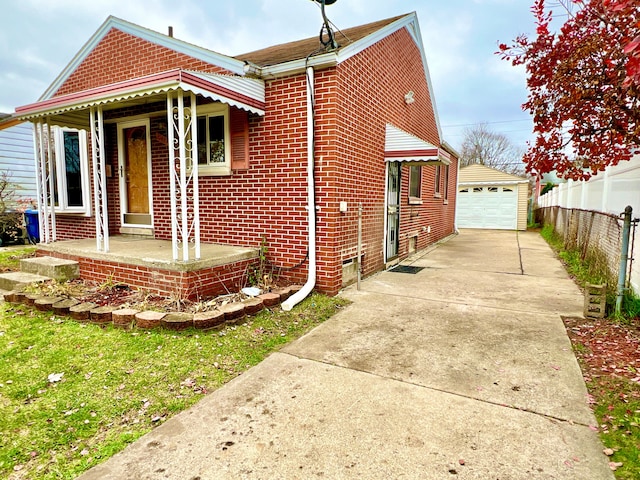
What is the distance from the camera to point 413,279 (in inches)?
257

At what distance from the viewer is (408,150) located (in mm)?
6668

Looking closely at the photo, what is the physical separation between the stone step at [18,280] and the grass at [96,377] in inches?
26.9

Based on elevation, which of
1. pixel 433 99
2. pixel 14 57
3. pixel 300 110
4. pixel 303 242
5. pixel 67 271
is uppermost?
pixel 14 57

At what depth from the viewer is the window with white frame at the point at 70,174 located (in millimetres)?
7691

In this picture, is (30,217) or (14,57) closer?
(30,217)

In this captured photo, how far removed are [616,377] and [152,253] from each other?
5463 millimetres

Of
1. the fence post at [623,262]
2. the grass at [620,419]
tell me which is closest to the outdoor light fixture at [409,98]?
the fence post at [623,262]

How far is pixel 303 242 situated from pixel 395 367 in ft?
8.75

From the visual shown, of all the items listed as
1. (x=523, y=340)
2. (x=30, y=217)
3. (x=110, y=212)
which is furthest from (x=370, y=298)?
(x=30, y=217)

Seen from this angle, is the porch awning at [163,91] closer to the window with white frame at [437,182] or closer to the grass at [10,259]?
the grass at [10,259]

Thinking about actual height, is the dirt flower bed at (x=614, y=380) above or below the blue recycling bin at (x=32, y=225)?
below

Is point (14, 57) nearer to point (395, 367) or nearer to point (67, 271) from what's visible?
point (67, 271)

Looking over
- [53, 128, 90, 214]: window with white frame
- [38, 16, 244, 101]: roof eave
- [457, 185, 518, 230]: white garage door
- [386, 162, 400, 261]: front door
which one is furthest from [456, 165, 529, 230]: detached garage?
[53, 128, 90, 214]: window with white frame

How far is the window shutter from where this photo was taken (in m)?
5.63
